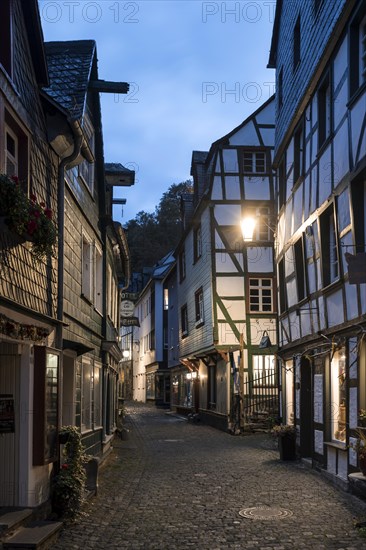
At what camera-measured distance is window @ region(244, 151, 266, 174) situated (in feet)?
86.8

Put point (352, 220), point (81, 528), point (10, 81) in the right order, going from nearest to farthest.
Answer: point (10, 81) → point (81, 528) → point (352, 220)

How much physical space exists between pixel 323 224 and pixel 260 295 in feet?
43.2

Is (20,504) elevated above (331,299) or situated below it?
below

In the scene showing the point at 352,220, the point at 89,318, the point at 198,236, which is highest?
the point at 198,236

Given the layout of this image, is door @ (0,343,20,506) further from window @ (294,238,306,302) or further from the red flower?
window @ (294,238,306,302)

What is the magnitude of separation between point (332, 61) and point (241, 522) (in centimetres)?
810

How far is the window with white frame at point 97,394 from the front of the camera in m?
15.1

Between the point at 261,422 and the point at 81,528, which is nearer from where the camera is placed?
the point at 81,528

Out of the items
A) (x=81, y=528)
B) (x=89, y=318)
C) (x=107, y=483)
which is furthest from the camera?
(x=89, y=318)

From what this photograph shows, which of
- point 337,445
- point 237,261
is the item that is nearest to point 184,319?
point 237,261

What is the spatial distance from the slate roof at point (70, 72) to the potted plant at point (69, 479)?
4292mm

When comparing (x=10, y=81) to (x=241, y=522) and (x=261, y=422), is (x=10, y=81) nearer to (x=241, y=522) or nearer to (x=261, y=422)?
(x=241, y=522)

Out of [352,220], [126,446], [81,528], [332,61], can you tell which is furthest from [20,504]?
[126,446]

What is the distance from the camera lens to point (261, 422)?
76.8ft
